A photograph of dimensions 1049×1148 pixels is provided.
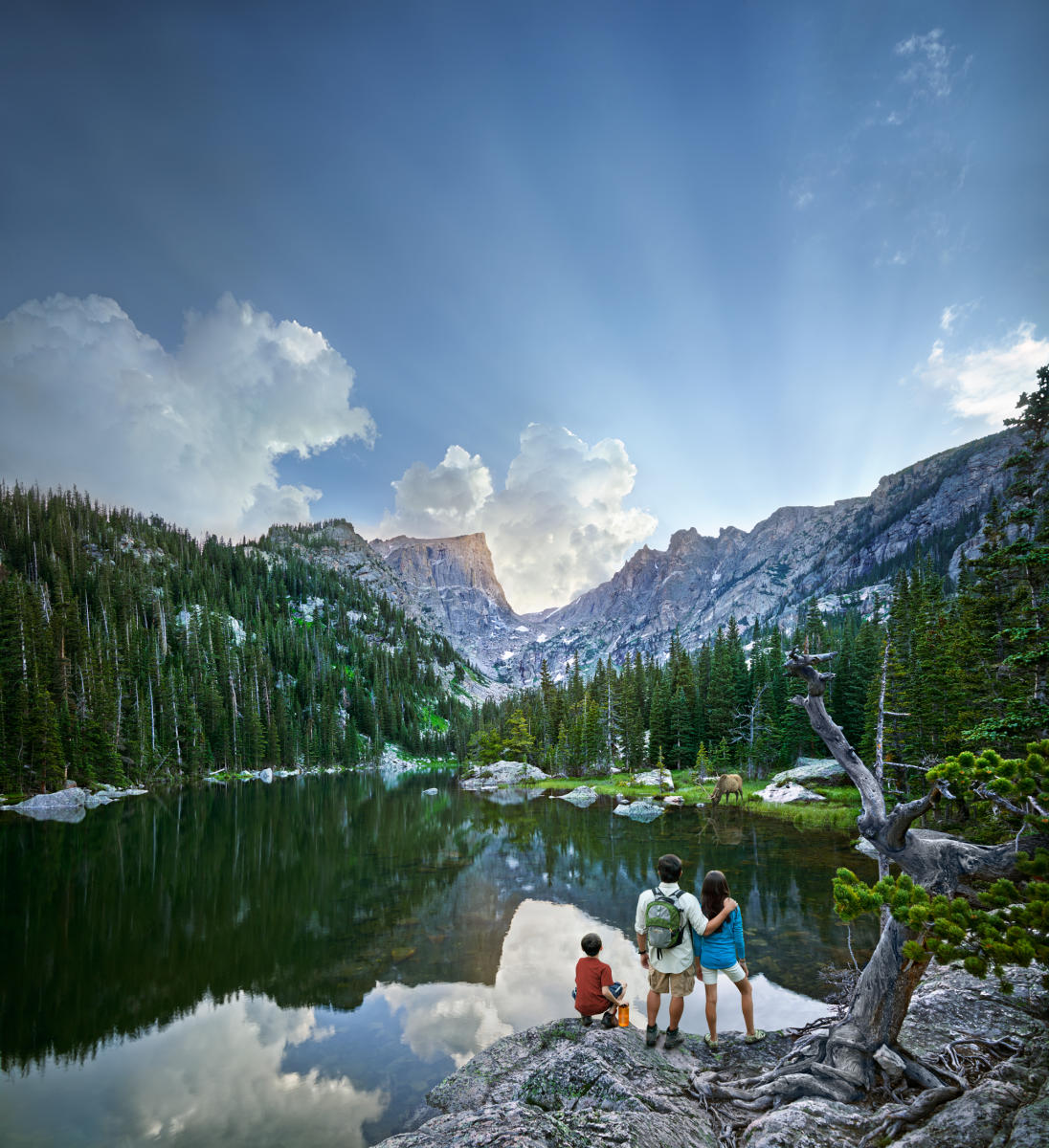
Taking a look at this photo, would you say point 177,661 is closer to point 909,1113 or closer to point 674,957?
point 674,957

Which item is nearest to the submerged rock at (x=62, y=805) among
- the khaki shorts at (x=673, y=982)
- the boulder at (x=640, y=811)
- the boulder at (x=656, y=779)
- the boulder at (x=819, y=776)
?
the boulder at (x=640, y=811)

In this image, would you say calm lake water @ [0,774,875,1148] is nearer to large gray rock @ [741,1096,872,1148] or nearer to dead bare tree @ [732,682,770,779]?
large gray rock @ [741,1096,872,1148]

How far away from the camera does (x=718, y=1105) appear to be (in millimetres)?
6492

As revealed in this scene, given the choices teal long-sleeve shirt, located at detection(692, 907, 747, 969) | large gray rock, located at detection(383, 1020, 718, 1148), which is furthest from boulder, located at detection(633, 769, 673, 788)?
large gray rock, located at detection(383, 1020, 718, 1148)

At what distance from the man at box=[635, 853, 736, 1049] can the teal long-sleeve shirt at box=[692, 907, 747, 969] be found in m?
0.21

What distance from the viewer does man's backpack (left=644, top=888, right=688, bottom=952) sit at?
802 cm

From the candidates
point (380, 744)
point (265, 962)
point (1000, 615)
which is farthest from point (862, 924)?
point (380, 744)

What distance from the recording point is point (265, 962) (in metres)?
15.0

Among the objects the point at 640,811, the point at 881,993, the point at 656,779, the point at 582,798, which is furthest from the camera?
the point at 656,779

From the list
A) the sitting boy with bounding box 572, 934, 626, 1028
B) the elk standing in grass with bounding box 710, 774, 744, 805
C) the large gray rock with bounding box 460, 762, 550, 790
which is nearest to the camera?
the sitting boy with bounding box 572, 934, 626, 1028

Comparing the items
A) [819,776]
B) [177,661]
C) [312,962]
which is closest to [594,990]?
[312,962]

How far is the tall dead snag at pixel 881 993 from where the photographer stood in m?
6.20

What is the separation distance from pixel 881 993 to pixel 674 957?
2.67 meters

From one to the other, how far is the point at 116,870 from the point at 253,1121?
22147 mm
